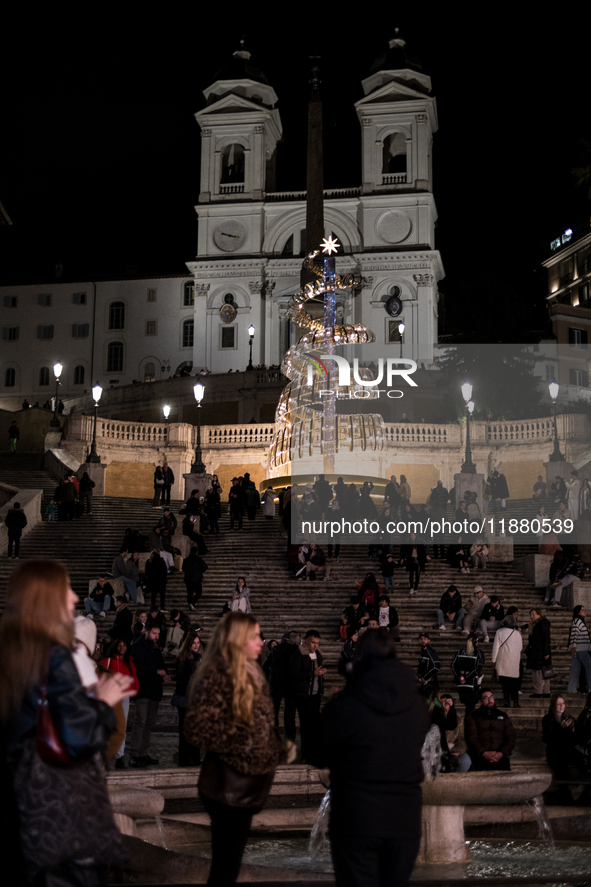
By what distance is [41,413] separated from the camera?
4694cm

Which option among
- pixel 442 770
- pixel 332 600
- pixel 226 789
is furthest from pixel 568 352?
pixel 226 789

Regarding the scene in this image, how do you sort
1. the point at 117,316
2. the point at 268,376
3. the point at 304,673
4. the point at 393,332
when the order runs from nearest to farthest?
1. the point at 304,673
2. the point at 268,376
3. the point at 393,332
4. the point at 117,316

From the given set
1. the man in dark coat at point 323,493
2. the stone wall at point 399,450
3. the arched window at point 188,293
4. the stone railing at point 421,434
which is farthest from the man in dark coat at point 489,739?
the arched window at point 188,293

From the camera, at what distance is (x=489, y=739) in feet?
33.8

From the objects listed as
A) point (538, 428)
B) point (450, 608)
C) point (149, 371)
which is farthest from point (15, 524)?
point (149, 371)

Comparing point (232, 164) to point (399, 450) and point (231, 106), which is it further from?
point (399, 450)

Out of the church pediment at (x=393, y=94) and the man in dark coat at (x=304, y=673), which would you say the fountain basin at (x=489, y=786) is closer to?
the man in dark coat at (x=304, y=673)

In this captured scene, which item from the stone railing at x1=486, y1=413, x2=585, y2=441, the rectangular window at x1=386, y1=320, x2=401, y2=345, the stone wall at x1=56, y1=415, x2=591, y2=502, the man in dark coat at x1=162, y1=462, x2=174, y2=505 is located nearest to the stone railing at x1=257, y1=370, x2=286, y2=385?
the stone wall at x1=56, y1=415, x2=591, y2=502

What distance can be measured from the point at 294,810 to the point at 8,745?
5.17 m

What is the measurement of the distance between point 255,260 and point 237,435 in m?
29.2

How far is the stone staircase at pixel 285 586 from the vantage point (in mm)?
18203

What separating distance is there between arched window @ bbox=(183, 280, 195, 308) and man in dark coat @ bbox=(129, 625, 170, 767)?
58.8 metres

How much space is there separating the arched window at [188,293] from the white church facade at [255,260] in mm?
65

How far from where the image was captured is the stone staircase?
18203 mm
